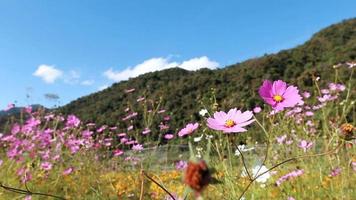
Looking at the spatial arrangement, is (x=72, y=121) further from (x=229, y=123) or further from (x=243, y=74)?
(x=243, y=74)

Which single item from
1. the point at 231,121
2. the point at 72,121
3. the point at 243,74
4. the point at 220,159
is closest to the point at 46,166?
the point at 72,121

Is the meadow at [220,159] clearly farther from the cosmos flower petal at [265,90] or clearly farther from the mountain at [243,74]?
the mountain at [243,74]

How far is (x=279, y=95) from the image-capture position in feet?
3.08

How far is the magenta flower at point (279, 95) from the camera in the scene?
0.90 m

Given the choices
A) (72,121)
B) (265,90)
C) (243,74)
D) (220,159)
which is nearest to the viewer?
(265,90)

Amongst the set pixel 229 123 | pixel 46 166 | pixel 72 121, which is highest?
pixel 72 121

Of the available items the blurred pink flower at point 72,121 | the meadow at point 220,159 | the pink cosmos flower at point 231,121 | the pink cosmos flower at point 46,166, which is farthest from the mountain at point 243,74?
the pink cosmos flower at point 231,121

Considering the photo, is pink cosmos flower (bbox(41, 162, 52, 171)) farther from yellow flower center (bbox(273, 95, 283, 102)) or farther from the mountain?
the mountain

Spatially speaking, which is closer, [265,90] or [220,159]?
[265,90]

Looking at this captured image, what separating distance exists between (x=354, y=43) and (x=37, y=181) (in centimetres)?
1462

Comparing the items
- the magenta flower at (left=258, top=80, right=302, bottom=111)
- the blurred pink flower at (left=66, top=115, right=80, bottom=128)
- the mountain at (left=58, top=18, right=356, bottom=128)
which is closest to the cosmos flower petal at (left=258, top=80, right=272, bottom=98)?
the magenta flower at (left=258, top=80, right=302, bottom=111)

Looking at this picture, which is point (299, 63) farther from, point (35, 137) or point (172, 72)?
point (35, 137)

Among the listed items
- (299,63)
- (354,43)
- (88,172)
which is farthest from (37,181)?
(354,43)

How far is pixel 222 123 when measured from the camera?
3.03ft
